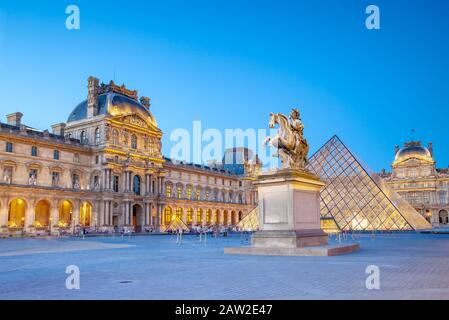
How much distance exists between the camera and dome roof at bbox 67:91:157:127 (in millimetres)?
49728

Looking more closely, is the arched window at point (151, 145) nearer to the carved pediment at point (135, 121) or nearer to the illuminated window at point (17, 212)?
the carved pediment at point (135, 121)

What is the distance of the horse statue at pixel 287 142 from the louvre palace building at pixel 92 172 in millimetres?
29986

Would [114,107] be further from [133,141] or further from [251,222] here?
[251,222]

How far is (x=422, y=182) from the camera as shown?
289 feet

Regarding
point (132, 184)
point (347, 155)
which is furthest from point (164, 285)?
point (132, 184)

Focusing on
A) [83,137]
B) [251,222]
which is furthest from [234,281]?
[83,137]

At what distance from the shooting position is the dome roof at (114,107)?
49.7 meters

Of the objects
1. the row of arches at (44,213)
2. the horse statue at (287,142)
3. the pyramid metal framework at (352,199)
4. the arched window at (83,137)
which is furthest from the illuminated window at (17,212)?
the horse statue at (287,142)

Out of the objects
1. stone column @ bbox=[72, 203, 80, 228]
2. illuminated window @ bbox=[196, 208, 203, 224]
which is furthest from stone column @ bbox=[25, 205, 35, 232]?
illuminated window @ bbox=[196, 208, 203, 224]

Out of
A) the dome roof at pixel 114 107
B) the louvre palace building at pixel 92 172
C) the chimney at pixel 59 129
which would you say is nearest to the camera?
the louvre palace building at pixel 92 172

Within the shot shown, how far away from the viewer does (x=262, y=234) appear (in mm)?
13812

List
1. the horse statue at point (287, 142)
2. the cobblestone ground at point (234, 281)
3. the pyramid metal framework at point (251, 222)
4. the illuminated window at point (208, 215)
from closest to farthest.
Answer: the cobblestone ground at point (234, 281)
the horse statue at point (287, 142)
the pyramid metal framework at point (251, 222)
the illuminated window at point (208, 215)
